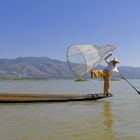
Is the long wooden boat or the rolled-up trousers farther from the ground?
the rolled-up trousers

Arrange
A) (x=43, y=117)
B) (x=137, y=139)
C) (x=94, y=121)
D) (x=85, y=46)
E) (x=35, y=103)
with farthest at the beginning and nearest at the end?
(x=85, y=46), (x=35, y=103), (x=43, y=117), (x=94, y=121), (x=137, y=139)

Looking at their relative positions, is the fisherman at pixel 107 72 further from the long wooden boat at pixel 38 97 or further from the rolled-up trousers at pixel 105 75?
the long wooden boat at pixel 38 97

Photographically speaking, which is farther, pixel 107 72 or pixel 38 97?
pixel 107 72

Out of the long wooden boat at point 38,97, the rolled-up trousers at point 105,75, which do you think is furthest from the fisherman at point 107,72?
the long wooden boat at point 38,97

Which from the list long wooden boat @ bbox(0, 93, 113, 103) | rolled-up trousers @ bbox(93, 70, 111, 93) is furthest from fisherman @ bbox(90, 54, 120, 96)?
long wooden boat @ bbox(0, 93, 113, 103)

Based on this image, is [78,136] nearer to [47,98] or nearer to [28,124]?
[28,124]

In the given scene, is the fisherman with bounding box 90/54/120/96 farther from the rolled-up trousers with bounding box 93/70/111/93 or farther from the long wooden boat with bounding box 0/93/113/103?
the long wooden boat with bounding box 0/93/113/103

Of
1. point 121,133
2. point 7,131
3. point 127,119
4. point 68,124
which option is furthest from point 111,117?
point 7,131

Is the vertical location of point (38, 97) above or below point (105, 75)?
below

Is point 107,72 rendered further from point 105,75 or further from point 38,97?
point 38,97

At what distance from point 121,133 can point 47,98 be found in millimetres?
8858

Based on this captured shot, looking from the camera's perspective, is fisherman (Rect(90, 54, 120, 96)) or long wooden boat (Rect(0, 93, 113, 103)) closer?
long wooden boat (Rect(0, 93, 113, 103))

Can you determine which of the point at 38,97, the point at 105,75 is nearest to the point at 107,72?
the point at 105,75

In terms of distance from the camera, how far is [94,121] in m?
10.9
